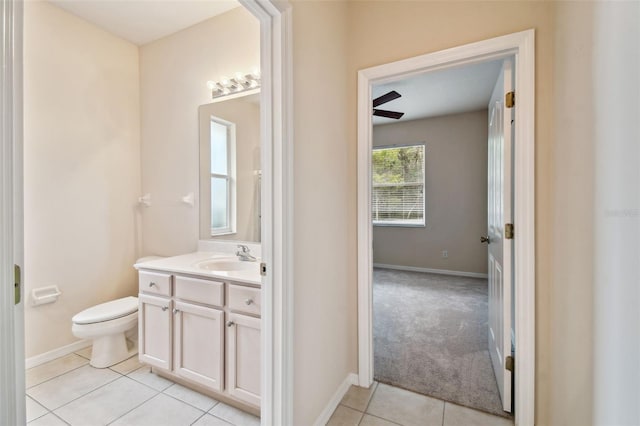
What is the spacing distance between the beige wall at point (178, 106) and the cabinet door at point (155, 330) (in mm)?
744

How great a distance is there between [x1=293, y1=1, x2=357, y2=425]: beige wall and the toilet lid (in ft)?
5.32

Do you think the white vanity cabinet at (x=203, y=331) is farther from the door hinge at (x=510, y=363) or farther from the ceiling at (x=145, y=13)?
the ceiling at (x=145, y=13)

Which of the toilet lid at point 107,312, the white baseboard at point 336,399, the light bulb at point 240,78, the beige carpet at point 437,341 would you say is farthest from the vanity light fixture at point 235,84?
the beige carpet at point 437,341

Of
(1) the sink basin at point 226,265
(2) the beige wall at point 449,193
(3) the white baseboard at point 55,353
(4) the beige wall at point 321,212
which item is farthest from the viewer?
(2) the beige wall at point 449,193

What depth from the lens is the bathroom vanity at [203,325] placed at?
162 cm

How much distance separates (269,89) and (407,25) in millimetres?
1072

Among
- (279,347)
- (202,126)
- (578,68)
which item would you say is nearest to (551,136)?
(578,68)

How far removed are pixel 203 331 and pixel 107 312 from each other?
1.02 m

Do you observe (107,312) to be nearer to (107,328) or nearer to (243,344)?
(107,328)

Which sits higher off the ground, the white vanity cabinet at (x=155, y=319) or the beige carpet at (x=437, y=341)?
the white vanity cabinet at (x=155, y=319)

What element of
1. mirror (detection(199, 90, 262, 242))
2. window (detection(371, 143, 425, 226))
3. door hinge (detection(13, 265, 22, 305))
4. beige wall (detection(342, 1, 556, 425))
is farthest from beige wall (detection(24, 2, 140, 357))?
window (detection(371, 143, 425, 226))

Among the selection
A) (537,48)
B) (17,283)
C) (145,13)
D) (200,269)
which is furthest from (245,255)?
(145,13)

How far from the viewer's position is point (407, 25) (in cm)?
177

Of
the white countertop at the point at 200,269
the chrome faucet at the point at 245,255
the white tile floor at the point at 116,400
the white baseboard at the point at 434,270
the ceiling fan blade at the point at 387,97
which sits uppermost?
the ceiling fan blade at the point at 387,97
